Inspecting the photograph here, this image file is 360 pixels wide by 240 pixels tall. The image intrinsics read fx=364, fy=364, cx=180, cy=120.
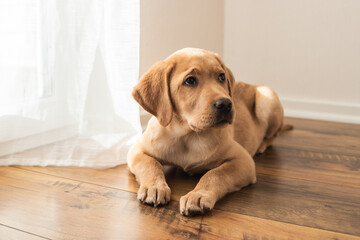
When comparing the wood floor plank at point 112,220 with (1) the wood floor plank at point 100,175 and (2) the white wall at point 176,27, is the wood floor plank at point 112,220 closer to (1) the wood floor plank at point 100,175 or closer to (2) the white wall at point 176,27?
(1) the wood floor plank at point 100,175

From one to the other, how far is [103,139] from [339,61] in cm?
285

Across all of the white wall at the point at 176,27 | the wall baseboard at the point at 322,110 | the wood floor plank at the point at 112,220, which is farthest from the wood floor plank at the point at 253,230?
the wall baseboard at the point at 322,110

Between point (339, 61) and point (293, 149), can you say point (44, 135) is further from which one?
point (339, 61)

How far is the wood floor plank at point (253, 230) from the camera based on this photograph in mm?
1445

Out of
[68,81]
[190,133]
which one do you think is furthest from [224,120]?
[68,81]

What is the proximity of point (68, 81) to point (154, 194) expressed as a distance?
1.03 meters

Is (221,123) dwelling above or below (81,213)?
above

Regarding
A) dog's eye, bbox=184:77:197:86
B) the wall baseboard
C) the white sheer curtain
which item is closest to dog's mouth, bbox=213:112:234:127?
dog's eye, bbox=184:77:197:86

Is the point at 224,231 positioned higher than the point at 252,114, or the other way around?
the point at 252,114

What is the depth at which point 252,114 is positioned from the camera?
2.79m

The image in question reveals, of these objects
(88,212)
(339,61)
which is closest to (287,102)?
(339,61)

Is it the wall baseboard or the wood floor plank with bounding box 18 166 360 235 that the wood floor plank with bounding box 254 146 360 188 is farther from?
the wall baseboard

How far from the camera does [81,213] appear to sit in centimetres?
160

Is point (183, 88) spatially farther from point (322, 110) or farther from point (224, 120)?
point (322, 110)
